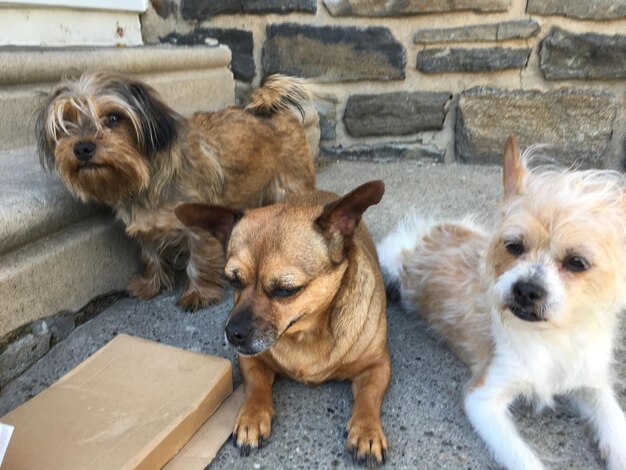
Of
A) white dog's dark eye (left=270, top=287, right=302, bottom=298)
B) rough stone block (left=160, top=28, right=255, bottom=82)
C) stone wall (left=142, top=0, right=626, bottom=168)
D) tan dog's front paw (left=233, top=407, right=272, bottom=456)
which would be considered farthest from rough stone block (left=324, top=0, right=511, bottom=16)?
tan dog's front paw (left=233, top=407, right=272, bottom=456)

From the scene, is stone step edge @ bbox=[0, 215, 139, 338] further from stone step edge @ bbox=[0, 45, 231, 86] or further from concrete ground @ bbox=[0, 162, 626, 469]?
stone step edge @ bbox=[0, 45, 231, 86]

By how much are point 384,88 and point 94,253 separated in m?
2.62

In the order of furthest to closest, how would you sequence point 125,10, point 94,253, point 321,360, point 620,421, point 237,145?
point 125,10
point 237,145
point 94,253
point 321,360
point 620,421

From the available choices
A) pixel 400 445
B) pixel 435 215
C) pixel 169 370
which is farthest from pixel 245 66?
pixel 400 445

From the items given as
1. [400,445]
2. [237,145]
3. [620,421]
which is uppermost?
[237,145]

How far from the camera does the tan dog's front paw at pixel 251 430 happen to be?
1.82 metres

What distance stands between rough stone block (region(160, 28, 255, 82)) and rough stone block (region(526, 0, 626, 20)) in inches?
82.8

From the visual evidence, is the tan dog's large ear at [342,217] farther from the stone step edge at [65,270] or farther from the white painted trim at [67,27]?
the white painted trim at [67,27]

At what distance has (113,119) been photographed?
245 cm

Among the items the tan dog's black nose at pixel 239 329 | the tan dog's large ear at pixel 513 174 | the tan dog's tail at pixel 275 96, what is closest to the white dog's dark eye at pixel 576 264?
the tan dog's large ear at pixel 513 174

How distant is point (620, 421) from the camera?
181 cm

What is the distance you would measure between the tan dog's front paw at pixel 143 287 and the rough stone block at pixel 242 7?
2330mm

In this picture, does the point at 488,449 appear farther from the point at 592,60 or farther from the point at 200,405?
the point at 592,60

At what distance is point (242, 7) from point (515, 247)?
3.16 meters
